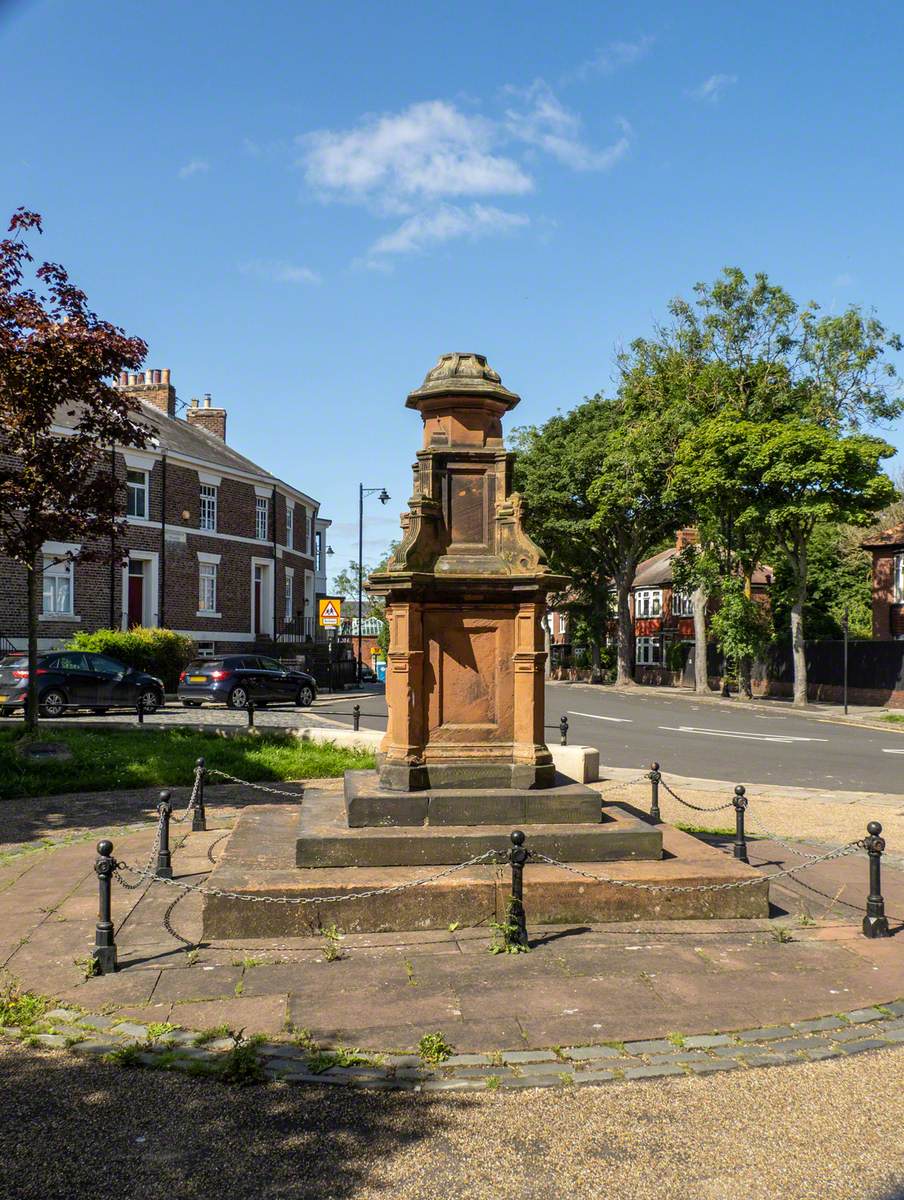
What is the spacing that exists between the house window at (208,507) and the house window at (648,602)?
36346mm

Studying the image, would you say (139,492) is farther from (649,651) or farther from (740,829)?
(649,651)

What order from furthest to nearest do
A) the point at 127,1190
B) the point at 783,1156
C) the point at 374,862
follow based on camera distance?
the point at 374,862
the point at 783,1156
the point at 127,1190

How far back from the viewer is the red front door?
37250mm

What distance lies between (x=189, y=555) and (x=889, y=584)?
28.3 metres

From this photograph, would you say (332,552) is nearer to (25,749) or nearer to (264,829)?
(25,749)

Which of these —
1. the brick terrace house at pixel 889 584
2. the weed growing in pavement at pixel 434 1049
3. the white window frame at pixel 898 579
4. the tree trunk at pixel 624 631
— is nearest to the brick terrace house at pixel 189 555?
the tree trunk at pixel 624 631

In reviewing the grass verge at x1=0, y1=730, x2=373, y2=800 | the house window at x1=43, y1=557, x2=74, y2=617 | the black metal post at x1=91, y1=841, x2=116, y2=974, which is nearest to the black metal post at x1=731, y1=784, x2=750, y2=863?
the black metal post at x1=91, y1=841, x2=116, y2=974

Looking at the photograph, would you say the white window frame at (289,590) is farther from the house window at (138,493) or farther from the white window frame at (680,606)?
the white window frame at (680,606)

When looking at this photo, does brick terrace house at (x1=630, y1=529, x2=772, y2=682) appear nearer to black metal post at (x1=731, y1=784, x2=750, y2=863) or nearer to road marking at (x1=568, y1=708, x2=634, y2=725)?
road marking at (x1=568, y1=708, x2=634, y2=725)

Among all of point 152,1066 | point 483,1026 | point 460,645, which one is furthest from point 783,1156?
point 460,645

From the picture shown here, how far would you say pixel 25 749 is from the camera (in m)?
14.4

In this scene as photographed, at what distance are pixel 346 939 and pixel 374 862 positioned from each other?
875mm

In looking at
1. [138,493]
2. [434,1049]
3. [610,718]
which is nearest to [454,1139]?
[434,1049]

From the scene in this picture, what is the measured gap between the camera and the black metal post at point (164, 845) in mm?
8523
